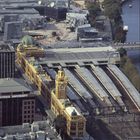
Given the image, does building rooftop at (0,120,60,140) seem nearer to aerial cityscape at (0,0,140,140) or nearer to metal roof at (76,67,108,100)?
aerial cityscape at (0,0,140,140)

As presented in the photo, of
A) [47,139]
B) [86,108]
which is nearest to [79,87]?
[86,108]

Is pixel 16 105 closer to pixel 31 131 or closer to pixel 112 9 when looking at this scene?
pixel 31 131

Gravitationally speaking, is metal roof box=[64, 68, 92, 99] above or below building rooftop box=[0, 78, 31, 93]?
below

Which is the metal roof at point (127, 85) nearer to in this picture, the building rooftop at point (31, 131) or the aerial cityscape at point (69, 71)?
the aerial cityscape at point (69, 71)

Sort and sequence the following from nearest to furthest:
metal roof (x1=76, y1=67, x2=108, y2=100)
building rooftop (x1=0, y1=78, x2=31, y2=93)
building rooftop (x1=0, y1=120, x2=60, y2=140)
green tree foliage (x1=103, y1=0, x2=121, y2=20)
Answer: building rooftop (x1=0, y1=120, x2=60, y2=140)
building rooftop (x1=0, y1=78, x2=31, y2=93)
metal roof (x1=76, y1=67, x2=108, y2=100)
green tree foliage (x1=103, y1=0, x2=121, y2=20)

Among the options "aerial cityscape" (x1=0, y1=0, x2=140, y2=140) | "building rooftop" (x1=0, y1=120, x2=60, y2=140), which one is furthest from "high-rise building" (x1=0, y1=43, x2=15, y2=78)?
"building rooftop" (x1=0, y1=120, x2=60, y2=140)

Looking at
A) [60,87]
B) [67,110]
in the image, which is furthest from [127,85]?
[67,110]
